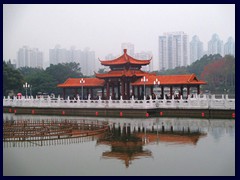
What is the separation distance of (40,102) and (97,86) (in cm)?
550

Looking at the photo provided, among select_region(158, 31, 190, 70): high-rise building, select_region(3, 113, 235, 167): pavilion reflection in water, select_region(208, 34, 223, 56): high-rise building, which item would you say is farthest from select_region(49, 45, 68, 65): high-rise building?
select_region(3, 113, 235, 167): pavilion reflection in water

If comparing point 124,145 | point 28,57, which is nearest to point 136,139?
point 124,145

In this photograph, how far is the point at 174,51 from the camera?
318 ft

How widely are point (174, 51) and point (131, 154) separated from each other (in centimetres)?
8305

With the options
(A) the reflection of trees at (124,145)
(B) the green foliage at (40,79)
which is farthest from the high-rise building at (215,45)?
(A) the reflection of trees at (124,145)

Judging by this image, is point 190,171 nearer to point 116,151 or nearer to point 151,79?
point 116,151

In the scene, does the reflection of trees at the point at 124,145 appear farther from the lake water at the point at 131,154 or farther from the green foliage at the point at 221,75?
the green foliage at the point at 221,75

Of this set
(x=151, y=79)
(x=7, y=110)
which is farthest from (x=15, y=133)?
(x=7, y=110)

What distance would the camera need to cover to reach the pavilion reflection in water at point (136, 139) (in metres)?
15.9

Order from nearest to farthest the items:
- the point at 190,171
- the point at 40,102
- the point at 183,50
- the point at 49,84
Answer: the point at 190,171
the point at 40,102
the point at 49,84
the point at 183,50

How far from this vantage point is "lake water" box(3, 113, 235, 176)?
13.2 metres

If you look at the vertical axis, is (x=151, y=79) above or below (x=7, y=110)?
above

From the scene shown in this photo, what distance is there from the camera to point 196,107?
29500 mm

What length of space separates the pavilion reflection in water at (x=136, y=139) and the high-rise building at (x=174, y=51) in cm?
7192
